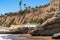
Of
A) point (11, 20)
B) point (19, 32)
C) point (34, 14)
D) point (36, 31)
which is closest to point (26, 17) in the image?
point (34, 14)

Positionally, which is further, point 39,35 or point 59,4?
point 59,4

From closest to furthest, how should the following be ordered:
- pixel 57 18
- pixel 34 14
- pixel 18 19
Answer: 1. pixel 57 18
2. pixel 34 14
3. pixel 18 19

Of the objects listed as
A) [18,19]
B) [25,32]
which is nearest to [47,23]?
[25,32]

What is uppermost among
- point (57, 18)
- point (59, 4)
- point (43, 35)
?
point (59, 4)

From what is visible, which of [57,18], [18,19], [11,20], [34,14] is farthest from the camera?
[11,20]

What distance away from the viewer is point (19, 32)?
61.2m

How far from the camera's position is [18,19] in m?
112

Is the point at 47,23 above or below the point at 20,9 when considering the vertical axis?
below

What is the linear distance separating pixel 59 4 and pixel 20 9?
66.2 metres

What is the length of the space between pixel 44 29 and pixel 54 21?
3048mm

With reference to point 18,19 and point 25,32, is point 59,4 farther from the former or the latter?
point 18,19

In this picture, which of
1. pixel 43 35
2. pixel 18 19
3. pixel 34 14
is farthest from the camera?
pixel 18 19

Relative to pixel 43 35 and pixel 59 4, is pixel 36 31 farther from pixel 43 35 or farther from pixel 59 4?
pixel 59 4

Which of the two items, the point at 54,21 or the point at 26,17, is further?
the point at 26,17
